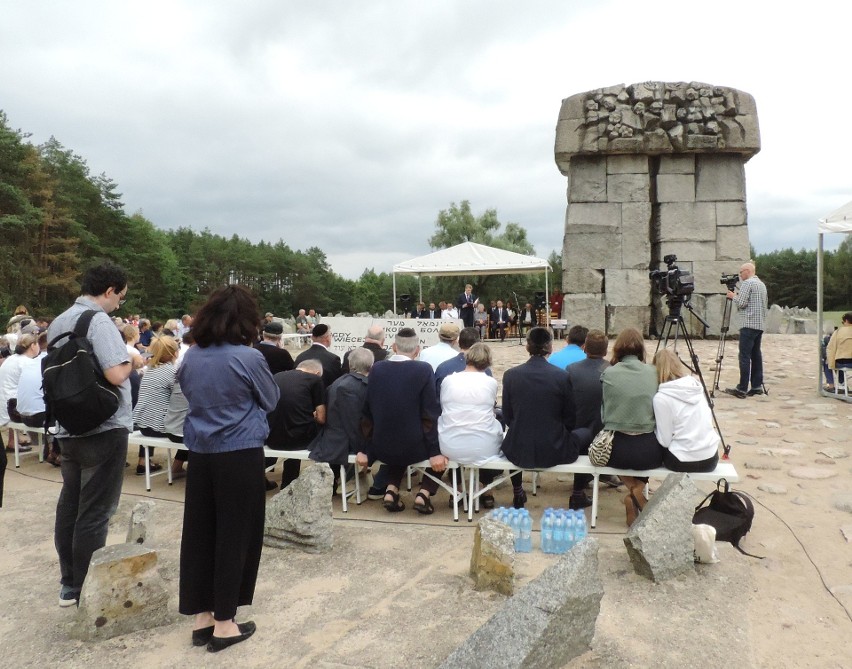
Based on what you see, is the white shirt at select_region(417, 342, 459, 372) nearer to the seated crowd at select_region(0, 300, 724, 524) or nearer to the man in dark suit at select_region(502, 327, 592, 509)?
the seated crowd at select_region(0, 300, 724, 524)

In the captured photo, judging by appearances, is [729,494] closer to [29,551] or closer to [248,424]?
[248,424]

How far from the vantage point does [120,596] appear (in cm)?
303

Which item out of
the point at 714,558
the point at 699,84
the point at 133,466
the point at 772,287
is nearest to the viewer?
the point at 714,558

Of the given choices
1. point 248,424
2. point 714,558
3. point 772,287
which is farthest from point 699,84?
point 772,287

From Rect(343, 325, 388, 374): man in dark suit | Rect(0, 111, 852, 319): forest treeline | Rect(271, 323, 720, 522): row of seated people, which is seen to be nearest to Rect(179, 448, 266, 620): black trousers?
Rect(271, 323, 720, 522): row of seated people

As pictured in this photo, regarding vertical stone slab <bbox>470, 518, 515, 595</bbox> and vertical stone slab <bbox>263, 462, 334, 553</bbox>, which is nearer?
vertical stone slab <bbox>470, 518, 515, 595</bbox>

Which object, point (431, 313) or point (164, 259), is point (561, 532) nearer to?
point (431, 313)

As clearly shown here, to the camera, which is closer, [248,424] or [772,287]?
[248,424]

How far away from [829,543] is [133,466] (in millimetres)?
5891

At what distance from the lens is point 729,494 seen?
4090 mm

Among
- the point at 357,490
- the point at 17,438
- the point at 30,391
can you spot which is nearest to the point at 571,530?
the point at 357,490

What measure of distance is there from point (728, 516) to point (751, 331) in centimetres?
484

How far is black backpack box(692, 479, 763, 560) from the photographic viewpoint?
3.98 meters

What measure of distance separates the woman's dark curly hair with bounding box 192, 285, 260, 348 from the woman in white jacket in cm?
276
